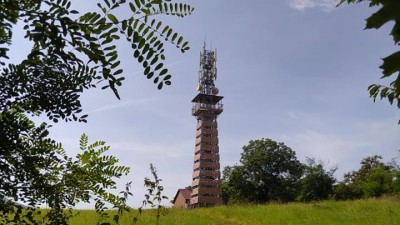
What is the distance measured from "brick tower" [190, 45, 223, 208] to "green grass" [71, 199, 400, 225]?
118 ft

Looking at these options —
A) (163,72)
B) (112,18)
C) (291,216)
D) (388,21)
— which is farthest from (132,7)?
(291,216)

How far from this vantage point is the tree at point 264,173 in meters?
56.8

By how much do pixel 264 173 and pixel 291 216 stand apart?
1573 inches

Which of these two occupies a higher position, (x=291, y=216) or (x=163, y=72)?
(x=291, y=216)

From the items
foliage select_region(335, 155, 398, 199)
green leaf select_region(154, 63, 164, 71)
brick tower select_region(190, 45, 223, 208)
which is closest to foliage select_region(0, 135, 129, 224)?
green leaf select_region(154, 63, 164, 71)

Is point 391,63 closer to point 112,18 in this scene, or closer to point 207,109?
point 112,18

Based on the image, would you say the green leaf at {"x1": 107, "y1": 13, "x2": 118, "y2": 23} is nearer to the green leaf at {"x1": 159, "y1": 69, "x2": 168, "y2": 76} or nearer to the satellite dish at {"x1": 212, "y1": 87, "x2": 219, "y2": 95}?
the green leaf at {"x1": 159, "y1": 69, "x2": 168, "y2": 76}

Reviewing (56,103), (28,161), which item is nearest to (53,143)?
(28,161)

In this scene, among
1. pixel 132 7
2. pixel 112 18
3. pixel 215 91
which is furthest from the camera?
pixel 215 91

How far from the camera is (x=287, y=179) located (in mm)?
57781

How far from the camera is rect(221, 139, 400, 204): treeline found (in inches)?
2031

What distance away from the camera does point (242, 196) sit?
184 feet

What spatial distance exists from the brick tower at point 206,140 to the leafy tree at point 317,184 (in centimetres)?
1247

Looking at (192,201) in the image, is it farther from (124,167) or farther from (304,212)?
(124,167)
